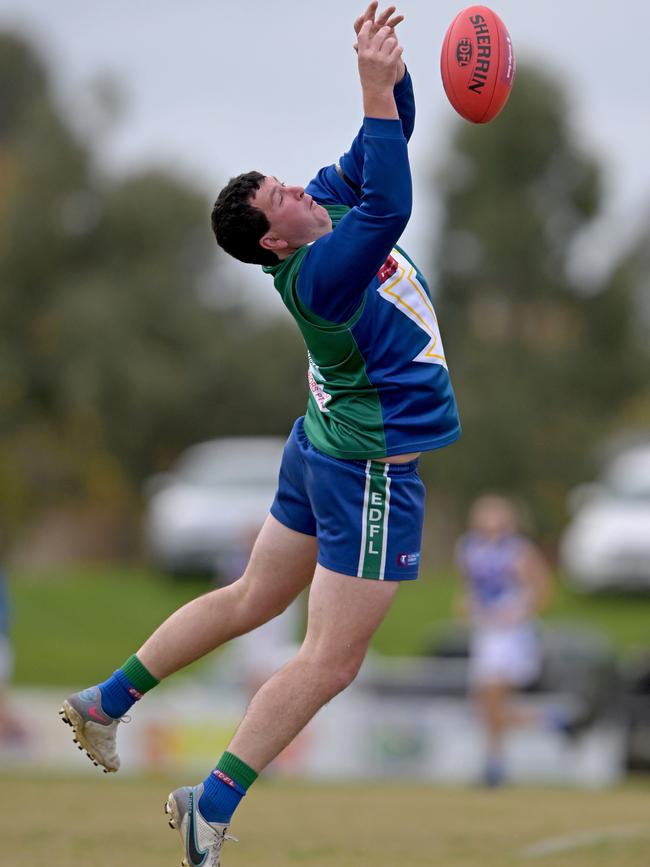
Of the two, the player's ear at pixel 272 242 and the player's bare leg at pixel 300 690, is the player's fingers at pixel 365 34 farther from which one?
the player's bare leg at pixel 300 690

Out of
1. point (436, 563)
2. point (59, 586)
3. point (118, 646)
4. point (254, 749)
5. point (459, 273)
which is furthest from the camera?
point (459, 273)

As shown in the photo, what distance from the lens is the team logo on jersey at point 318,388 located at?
17.0 feet

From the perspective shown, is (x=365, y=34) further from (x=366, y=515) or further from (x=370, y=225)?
(x=366, y=515)

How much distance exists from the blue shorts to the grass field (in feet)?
5.20

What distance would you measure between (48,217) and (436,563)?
10077 millimetres

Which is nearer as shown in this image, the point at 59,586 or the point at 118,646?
the point at 118,646

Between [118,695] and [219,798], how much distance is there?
65 cm

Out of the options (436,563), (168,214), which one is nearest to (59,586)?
(436,563)

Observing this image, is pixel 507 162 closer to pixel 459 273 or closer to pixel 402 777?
pixel 459 273

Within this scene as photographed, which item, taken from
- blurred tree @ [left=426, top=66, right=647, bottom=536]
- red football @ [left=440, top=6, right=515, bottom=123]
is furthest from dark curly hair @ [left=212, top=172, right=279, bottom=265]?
blurred tree @ [left=426, top=66, right=647, bottom=536]

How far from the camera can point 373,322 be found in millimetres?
5000

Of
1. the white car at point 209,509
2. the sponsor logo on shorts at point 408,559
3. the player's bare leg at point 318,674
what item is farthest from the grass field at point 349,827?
the white car at point 209,509

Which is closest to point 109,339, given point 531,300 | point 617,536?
point 531,300

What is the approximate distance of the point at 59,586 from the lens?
2069 centimetres
